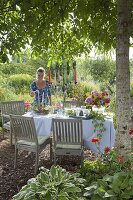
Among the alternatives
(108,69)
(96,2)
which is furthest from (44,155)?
(108,69)

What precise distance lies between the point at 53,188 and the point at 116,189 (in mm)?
587

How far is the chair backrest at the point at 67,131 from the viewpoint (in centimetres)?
514

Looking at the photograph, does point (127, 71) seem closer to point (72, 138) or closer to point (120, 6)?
point (120, 6)

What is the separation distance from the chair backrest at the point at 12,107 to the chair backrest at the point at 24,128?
6.73ft

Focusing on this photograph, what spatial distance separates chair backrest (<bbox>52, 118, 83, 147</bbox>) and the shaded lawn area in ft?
1.59

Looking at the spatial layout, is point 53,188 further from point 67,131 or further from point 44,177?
point 67,131

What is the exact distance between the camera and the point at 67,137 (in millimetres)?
5309

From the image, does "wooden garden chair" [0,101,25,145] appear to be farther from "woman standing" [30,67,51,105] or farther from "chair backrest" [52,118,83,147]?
"chair backrest" [52,118,83,147]

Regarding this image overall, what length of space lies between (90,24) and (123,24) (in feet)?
2.79

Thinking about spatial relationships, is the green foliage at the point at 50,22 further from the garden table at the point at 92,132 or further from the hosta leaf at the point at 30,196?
the hosta leaf at the point at 30,196

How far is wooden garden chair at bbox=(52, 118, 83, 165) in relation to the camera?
5.18 meters

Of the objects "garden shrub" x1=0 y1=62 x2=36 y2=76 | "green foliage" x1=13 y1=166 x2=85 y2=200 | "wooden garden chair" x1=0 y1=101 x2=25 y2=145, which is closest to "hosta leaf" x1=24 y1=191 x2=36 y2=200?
"green foliage" x1=13 y1=166 x2=85 y2=200

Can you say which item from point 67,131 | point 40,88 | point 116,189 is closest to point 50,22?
point 67,131

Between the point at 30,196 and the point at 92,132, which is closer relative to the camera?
A: the point at 30,196
